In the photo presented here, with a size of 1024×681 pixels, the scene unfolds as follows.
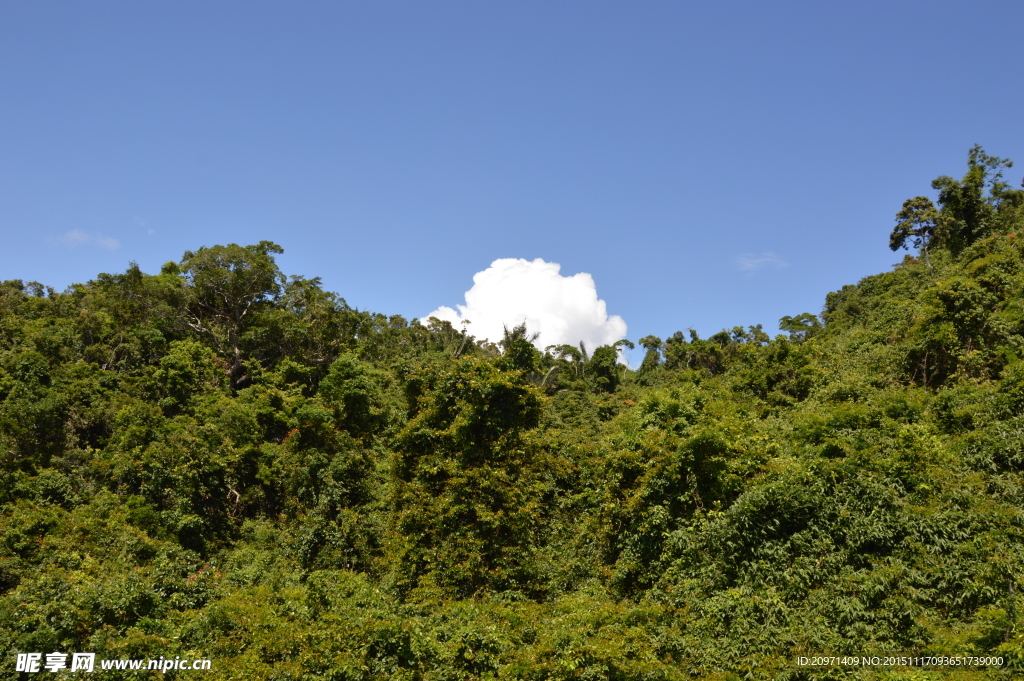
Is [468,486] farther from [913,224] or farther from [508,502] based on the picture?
[913,224]

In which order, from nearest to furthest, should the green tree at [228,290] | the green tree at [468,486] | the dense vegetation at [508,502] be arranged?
the dense vegetation at [508,502] → the green tree at [468,486] → the green tree at [228,290]

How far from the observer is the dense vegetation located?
866cm

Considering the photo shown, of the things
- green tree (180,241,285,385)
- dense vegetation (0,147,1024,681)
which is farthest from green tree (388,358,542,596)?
green tree (180,241,285,385)

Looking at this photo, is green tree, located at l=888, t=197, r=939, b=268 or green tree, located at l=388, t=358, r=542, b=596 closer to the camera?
green tree, located at l=388, t=358, r=542, b=596

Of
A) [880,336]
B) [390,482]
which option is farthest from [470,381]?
[880,336]

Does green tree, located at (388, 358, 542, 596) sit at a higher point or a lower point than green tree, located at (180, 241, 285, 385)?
lower

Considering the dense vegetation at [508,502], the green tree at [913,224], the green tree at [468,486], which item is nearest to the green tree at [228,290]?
the dense vegetation at [508,502]

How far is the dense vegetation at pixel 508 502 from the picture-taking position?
8656 mm

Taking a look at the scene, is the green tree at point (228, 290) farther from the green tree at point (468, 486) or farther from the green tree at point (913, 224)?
the green tree at point (913, 224)

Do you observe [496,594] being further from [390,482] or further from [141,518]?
[141,518]

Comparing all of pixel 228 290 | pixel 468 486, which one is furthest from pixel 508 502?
pixel 228 290

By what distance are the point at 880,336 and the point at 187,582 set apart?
23.4 meters

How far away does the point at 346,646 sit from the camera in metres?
9.52

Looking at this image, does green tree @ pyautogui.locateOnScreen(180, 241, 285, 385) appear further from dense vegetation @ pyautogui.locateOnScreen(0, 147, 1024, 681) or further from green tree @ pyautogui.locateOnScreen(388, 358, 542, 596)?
green tree @ pyautogui.locateOnScreen(388, 358, 542, 596)
